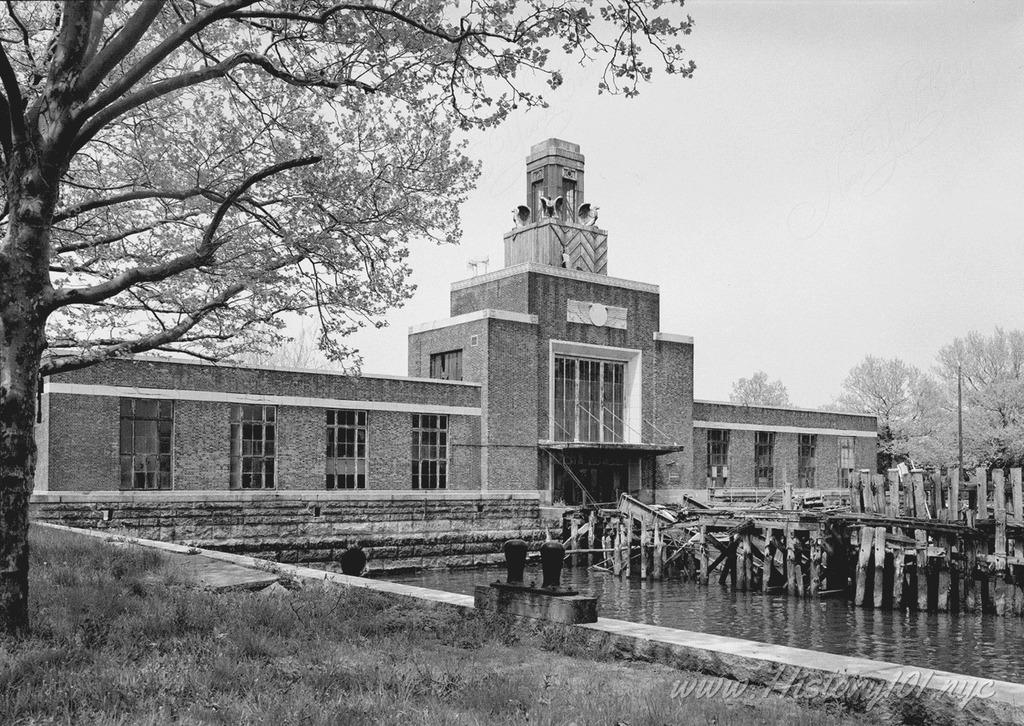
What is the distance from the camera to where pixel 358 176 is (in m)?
13.5

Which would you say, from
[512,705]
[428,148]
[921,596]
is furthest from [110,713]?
[921,596]

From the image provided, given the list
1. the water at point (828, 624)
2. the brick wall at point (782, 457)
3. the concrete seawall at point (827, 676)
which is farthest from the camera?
the brick wall at point (782, 457)

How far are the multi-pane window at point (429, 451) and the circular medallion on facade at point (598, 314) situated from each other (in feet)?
25.6

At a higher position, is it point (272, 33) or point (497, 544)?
point (272, 33)

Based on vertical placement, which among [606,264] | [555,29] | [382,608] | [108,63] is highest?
[606,264]

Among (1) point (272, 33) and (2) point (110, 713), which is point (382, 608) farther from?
(1) point (272, 33)

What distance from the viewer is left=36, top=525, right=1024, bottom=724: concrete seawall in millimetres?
6391

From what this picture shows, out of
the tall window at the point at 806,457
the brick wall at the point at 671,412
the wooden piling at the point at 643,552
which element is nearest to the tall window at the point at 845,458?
the tall window at the point at 806,457

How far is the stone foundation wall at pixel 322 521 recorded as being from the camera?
2705cm

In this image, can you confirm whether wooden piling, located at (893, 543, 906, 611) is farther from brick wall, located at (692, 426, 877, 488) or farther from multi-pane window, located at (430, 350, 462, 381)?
brick wall, located at (692, 426, 877, 488)

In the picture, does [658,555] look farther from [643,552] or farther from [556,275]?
[556,275]

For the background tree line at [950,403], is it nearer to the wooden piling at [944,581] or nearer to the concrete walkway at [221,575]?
the wooden piling at [944,581]

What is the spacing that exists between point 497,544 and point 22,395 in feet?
85.6

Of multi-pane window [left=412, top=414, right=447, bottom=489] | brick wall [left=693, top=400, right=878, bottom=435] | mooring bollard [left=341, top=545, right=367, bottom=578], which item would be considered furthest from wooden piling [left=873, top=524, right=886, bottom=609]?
brick wall [left=693, top=400, right=878, bottom=435]
